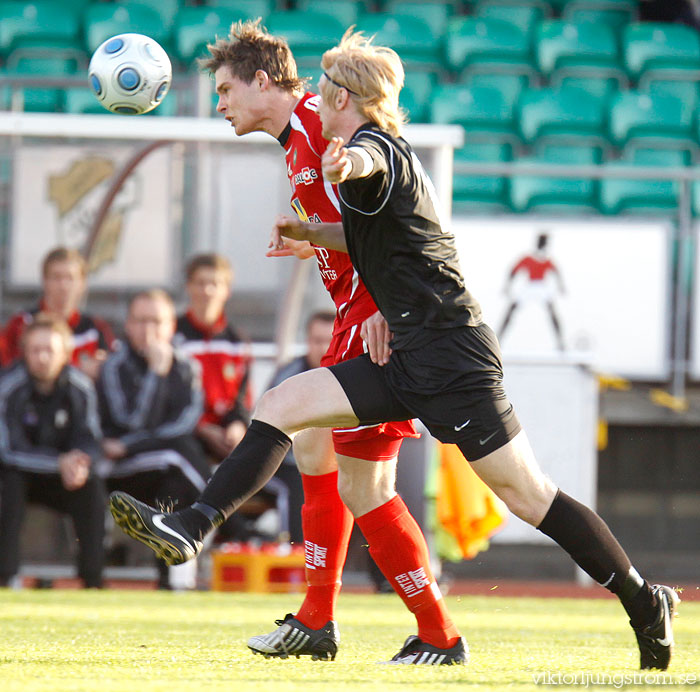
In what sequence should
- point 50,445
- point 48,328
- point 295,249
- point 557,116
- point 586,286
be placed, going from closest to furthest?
1. point 295,249
2. point 48,328
3. point 50,445
4. point 586,286
5. point 557,116

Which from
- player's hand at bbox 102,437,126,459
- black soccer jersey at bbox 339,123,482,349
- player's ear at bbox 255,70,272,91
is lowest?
player's hand at bbox 102,437,126,459

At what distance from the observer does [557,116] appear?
10414 mm

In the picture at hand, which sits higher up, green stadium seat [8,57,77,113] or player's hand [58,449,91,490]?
green stadium seat [8,57,77,113]

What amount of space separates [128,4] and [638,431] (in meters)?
5.61

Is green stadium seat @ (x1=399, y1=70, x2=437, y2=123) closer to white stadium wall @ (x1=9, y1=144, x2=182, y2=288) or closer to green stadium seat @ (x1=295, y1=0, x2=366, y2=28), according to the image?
green stadium seat @ (x1=295, y1=0, x2=366, y2=28)

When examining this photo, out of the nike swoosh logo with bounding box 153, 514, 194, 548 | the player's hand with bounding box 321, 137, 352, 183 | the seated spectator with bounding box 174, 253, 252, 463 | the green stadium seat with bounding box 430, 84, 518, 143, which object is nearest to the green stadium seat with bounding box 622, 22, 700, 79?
the green stadium seat with bounding box 430, 84, 518, 143

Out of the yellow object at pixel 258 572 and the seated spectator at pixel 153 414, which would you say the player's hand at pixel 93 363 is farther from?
the yellow object at pixel 258 572

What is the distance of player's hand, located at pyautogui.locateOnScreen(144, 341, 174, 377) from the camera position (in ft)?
23.1

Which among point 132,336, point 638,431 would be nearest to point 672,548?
point 638,431

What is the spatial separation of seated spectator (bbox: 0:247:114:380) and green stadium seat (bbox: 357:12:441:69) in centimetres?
413

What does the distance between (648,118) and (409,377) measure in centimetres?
792

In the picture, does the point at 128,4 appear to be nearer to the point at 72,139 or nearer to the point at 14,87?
the point at 14,87

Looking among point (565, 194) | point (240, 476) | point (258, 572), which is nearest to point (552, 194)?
point (565, 194)

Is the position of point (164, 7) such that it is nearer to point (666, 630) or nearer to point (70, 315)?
point (70, 315)
